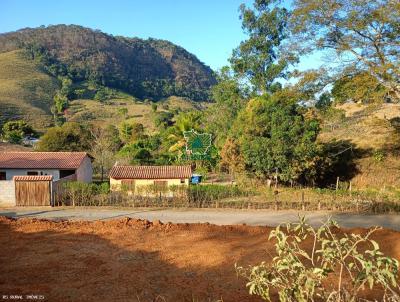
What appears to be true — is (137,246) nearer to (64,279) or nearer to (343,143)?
(64,279)

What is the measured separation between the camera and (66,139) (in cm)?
4188

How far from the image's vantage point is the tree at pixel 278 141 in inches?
997

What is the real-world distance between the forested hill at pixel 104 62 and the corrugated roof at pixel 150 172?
106221 millimetres

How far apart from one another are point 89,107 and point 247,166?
2604 inches

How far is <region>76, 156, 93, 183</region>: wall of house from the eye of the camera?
28900 mm

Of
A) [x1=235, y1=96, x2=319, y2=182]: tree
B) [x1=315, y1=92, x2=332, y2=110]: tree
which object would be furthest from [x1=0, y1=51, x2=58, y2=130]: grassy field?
[x1=315, y1=92, x2=332, y2=110]: tree

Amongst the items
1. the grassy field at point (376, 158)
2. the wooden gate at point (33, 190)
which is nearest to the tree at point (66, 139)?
the wooden gate at point (33, 190)

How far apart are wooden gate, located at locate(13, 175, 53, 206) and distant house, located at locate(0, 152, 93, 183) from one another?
Answer: 564cm

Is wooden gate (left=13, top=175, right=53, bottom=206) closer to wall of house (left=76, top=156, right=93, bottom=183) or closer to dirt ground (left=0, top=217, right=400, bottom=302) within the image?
dirt ground (left=0, top=217, right=400, bottom=302)

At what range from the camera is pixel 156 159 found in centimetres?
3819

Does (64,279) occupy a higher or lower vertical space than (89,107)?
lower

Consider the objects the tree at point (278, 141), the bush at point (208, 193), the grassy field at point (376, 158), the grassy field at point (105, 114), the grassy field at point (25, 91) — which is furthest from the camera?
the grassy field at point (105, 114)

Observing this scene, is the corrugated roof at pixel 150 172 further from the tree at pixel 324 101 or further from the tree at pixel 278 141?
the tree at pixel 324 101

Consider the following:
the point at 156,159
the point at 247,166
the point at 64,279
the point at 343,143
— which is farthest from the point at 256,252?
the point at 156,159
